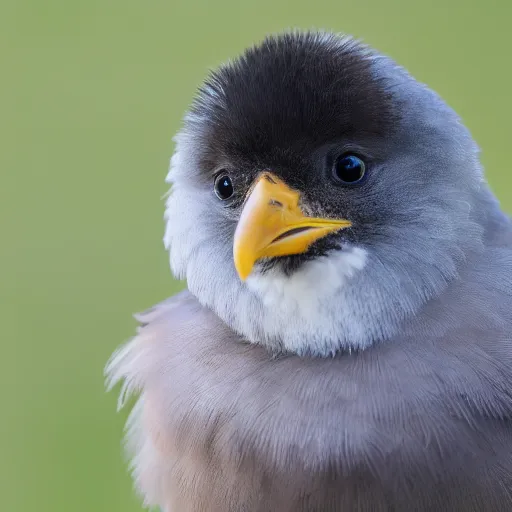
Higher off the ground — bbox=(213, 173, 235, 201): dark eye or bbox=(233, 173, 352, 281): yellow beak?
bbox=(213, 173, 235, 201): dark eye

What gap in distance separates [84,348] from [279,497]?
4.90 ft

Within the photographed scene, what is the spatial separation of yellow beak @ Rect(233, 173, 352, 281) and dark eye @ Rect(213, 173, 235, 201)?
0.33ft

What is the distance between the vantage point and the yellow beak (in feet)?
4.09

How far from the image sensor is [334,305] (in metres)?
1.29

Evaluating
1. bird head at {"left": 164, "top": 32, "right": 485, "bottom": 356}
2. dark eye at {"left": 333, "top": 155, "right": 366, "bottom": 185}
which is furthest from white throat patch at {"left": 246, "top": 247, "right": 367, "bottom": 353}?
dark eye at {"left": 333, "top": 155, "right": 366, "bottom": 185}

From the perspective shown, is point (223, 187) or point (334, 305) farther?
point (223, 187)

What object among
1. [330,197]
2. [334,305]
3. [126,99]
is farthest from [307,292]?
[126,99]

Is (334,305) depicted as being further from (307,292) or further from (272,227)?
(272,227)

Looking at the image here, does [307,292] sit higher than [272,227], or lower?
lower

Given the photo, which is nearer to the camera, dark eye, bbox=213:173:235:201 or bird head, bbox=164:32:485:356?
bird head, bbox=164:32:485:356

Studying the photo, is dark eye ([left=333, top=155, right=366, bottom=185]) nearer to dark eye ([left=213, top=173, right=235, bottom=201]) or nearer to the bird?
the bird

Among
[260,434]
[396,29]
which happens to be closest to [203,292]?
[260,434]

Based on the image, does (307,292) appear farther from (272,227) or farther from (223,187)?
(223,187)

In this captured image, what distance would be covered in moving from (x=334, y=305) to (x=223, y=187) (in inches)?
10.5
